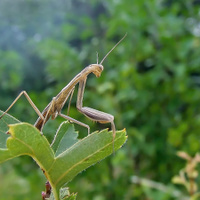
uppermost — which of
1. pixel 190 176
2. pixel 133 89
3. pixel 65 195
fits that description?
pixel 65 195

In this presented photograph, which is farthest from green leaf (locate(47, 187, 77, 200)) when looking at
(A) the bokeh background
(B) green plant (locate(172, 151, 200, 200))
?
(A) the bokeh background

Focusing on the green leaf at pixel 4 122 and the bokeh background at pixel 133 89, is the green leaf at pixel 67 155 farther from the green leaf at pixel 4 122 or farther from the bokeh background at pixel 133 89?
the bokeh background at pixel 133 89

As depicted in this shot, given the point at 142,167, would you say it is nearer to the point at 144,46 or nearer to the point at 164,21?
the point at 144,46

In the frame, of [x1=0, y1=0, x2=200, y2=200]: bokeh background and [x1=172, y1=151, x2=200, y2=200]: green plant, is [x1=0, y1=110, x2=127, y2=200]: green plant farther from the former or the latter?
[x1=0, y1=0, x2=200, y2=200]: bokeh background

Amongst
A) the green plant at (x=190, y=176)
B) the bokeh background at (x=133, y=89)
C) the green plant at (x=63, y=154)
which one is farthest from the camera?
the bokeh background at (x=133, y=89)

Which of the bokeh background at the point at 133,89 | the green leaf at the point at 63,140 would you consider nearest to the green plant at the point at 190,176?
the green leaf at the point at 63,140

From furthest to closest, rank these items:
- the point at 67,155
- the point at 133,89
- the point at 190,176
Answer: the point at 133,89
the point at 190,176
the point at 67,155

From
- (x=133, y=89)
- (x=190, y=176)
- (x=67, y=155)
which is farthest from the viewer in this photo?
(x=133, y=89)

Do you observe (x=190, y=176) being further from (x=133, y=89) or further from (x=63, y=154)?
(x=133, y=89)

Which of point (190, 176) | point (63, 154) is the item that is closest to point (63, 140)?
point (63, 154)
